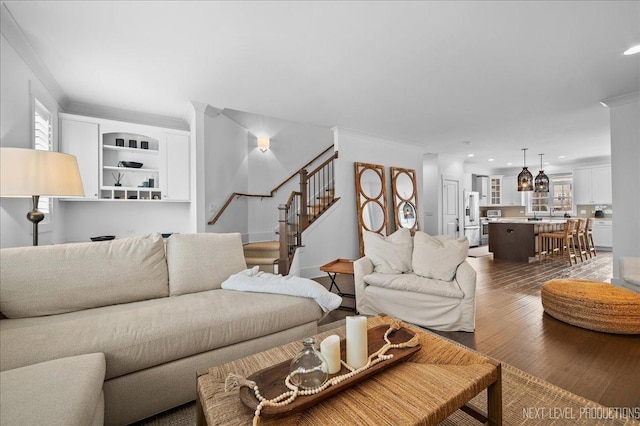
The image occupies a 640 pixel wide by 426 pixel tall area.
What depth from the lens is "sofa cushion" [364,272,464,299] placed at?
2781mm

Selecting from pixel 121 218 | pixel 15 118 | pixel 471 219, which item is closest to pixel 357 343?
pixel 15 118

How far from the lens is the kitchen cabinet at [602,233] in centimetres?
845

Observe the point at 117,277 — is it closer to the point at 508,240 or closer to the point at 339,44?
the point at 339,44

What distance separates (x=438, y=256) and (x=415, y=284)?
394 mm

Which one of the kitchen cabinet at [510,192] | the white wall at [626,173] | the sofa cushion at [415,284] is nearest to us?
the sofa cushion at [415,284]

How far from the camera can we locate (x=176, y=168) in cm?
457

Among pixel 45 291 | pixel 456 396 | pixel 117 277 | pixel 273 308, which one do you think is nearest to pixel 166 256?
pixel 117 277

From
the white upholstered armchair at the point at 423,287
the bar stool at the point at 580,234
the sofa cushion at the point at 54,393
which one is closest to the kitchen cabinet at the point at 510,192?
the bar stool at the point at 580,234

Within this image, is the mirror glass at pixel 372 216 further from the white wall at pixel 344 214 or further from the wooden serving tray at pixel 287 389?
the wooden serving tray at pixel 287 389

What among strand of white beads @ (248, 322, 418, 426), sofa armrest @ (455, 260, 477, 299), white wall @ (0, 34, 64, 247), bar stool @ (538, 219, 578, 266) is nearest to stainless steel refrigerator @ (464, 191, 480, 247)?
bar stool @ (538, 219, 578, 266)

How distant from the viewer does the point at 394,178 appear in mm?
6375

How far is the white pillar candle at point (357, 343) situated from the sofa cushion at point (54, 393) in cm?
101

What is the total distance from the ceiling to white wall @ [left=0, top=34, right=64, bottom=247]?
0.27m

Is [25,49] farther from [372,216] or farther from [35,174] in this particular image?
[372,216]
